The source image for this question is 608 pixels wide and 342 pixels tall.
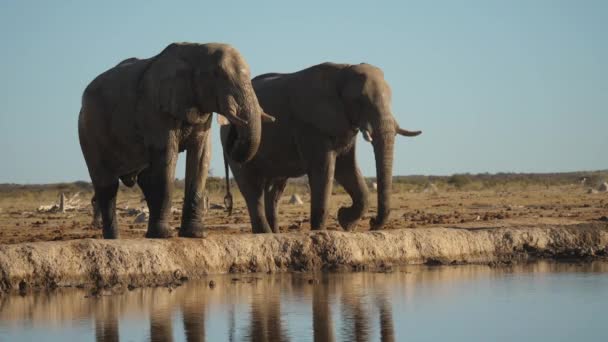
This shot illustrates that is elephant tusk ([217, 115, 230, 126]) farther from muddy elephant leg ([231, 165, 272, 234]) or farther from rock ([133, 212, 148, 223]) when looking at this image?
rock ([133, 212, 148, 223])

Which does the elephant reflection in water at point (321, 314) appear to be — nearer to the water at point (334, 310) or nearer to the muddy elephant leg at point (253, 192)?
the water at point (334, 310)

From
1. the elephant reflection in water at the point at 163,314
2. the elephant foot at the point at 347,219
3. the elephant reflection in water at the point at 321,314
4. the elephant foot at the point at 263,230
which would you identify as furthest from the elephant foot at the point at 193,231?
the elephant foot at the point at 347,219

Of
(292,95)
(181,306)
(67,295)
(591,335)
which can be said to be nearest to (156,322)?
(181,306)

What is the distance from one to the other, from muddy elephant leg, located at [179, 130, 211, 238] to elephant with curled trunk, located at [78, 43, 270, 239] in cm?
1

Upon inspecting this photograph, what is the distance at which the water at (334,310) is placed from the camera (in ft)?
46.9

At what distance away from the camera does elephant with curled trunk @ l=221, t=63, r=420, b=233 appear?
22000mm

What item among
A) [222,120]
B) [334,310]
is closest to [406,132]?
[222,120]

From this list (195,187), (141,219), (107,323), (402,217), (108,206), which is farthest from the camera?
(402,217)

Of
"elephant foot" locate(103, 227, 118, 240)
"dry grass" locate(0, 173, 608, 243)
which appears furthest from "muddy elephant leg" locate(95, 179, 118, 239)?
"dry grass" locate(0, 173, 608, 243)

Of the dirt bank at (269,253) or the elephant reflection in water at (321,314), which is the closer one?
the elephant reflection in water at (321,314)

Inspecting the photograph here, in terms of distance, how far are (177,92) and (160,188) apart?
55.2 inches

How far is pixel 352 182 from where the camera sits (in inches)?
899

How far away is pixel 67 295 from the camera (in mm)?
17047

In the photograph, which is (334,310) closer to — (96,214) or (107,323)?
(107,323)
